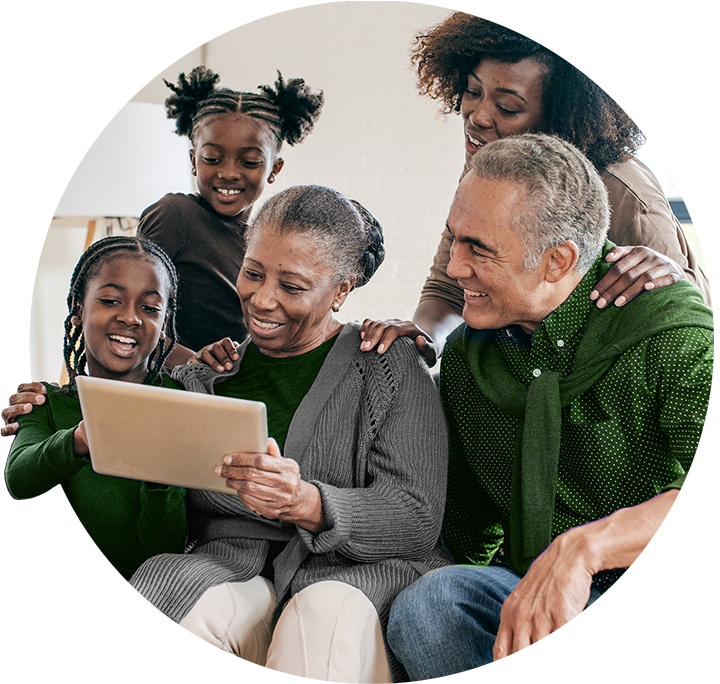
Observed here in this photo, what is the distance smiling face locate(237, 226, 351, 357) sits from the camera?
1.42 m

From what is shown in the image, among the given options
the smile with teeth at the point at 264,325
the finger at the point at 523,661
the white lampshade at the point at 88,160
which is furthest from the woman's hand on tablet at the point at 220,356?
the white lampshade at the point at 88,160

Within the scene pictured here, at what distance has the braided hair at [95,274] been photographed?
5.39 feet

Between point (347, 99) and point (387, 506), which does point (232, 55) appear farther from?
point (387, 506)

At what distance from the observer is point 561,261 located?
1.37 metres

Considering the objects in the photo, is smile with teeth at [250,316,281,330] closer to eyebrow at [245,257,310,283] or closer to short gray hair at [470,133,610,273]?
eyebrow at [245,257,310,283]

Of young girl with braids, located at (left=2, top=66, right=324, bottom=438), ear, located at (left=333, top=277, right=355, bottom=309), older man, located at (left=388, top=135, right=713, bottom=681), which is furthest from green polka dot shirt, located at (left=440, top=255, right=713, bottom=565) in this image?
young girl with braids, located at (left=2, top=66, right=324, bottom=438)

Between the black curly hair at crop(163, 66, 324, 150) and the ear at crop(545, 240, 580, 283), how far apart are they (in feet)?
3.16

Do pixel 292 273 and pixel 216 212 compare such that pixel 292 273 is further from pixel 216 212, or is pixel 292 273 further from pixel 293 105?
pixel 293 105

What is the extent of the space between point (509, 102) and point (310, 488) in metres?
0.99

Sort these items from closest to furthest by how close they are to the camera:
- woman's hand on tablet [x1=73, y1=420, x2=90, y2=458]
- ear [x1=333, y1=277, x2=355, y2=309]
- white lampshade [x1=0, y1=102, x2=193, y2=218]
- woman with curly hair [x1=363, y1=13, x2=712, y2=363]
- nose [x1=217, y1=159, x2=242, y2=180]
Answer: woman's hand on tablet [x1=73, y1=420, x2=90, y2=458], ear [x1=333, y1=277, x2=355, y2=309], woman with curly hair [x1=363, y1=13, x2=712, y2=363], nose [x1=217, y1=159, x2=242, y2=180], white lampshade [x1=0, y1=102, x2=193, y2=218]

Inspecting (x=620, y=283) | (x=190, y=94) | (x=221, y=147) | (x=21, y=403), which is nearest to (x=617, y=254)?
(x=620, y=283)

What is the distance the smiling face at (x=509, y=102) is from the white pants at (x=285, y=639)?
104 centimetres

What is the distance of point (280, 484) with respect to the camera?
1.20 m

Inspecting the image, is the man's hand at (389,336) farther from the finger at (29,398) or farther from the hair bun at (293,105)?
the hair bun at (293,105)
